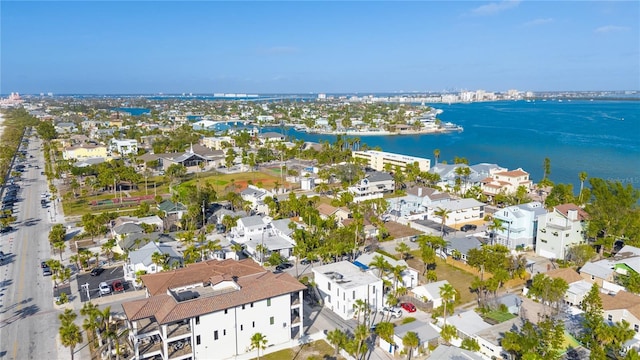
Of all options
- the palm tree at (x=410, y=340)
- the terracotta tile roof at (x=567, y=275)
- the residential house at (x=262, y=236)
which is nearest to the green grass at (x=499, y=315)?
the palm tree at (x=410, y=340)

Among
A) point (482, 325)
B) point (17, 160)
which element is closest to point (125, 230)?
point (482, 325)

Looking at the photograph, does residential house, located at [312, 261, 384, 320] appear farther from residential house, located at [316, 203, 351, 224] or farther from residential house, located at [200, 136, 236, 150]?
residential house, located at [200, 136, 236, 150]

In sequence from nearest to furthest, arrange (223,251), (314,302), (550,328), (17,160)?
(550,328)
(314,302)
(223,251)
(17,160)

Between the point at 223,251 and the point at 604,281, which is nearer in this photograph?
the point at 604,281

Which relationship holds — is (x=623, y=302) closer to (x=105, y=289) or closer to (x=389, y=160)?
(x=105, y=289)

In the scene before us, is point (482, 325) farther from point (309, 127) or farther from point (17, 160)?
point (309, 127)

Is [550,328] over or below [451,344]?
over

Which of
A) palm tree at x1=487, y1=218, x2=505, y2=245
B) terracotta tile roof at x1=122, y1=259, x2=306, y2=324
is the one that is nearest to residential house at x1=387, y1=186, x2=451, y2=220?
palm tree at x1=487, y1=218, x2=505, y2=245
